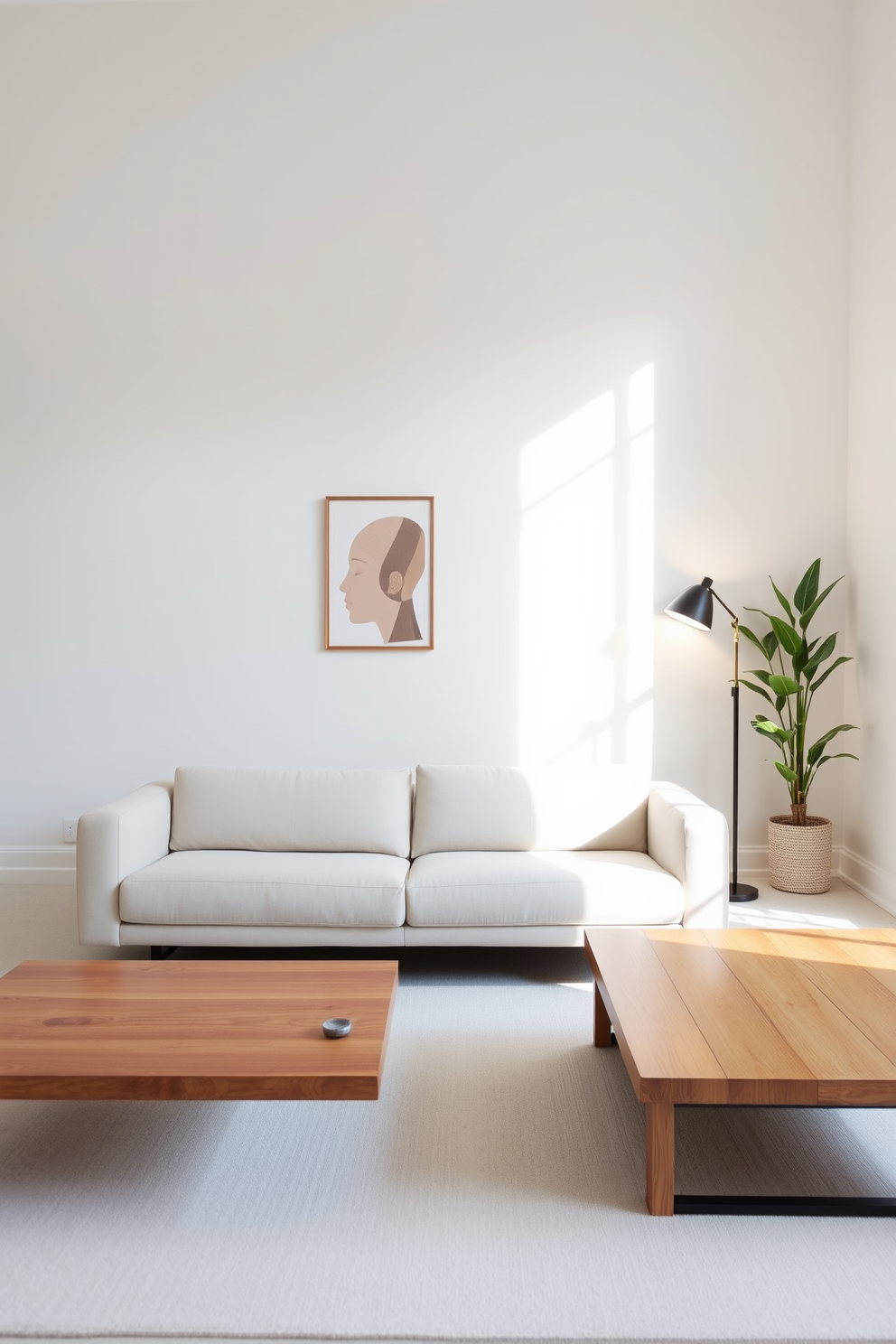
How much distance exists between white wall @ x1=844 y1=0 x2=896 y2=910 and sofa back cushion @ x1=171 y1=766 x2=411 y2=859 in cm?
214

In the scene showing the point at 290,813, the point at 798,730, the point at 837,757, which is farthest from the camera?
the point at 837,757

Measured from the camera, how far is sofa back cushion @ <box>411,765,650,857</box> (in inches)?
142

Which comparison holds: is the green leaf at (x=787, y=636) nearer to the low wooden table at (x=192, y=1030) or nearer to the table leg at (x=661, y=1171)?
the low wooden table at (x=192, y=1030)

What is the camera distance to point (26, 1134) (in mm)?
2188

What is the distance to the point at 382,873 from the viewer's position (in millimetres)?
3236

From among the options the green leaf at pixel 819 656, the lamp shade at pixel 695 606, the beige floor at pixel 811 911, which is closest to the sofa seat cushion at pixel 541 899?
the beige floor at pixel 811 911

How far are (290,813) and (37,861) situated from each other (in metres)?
1.74

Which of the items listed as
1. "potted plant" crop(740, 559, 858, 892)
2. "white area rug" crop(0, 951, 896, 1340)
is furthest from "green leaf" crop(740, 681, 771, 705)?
"white area rug" crop(0, 951, 896, 1340)

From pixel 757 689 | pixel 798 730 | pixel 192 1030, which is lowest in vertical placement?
pixel 192 1030

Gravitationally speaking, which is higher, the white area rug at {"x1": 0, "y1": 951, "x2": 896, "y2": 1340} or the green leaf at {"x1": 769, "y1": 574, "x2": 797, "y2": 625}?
the green leaf at {"x1": 769, "y1": 574, "x2": 797, "y2": 625}

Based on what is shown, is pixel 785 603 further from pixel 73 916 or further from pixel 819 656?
pixel 73 916

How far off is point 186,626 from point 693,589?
238 cm

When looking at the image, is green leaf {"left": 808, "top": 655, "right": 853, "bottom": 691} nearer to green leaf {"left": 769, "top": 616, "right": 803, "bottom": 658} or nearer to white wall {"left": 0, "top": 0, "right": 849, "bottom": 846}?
→ green leaf {"left": 769, "top": 616, "right": 803, "bottom": 658}

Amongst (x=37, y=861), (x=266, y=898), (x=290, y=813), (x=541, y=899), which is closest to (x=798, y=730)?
(x=541, y=899)
